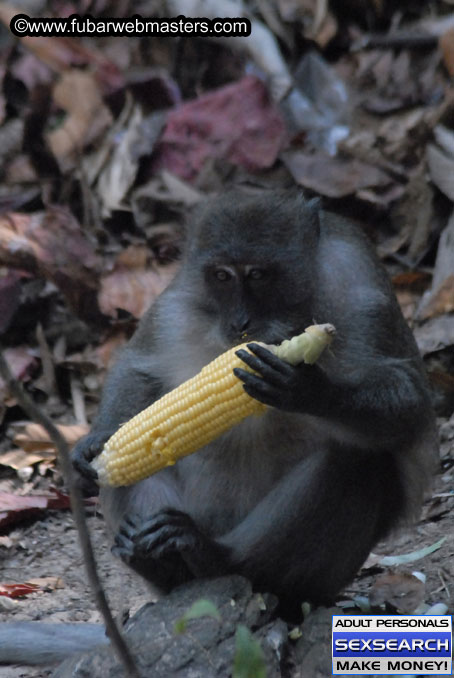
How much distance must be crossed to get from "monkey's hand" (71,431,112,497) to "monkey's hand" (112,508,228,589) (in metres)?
0.24

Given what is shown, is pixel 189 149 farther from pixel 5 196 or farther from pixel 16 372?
pixel 16 372

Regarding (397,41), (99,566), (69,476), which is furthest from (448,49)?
(69,476)

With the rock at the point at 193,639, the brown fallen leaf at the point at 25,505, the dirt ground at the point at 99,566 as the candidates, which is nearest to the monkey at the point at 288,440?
the rock at the point at 193,639

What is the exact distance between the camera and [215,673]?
3988mm

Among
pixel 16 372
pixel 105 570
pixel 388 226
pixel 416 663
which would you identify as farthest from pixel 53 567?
pixel 388 226

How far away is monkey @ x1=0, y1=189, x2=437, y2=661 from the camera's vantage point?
4652 millimetres

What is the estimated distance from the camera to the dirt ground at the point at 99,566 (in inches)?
210

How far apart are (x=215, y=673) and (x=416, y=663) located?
742 mm

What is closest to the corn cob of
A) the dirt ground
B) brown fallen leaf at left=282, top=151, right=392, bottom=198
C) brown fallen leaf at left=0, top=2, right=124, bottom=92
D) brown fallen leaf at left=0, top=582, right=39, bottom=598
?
the dirt ground

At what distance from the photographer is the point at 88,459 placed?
4.94 meters

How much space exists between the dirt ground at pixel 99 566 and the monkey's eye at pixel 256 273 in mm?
1579

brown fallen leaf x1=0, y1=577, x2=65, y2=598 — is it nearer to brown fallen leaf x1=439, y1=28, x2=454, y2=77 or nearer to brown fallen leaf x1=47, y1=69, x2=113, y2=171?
brown fallen leaf x1=47, y1=69, x2=113, y2=171

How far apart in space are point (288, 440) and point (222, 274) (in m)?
0.86

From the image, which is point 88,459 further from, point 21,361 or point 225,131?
point 225,131
